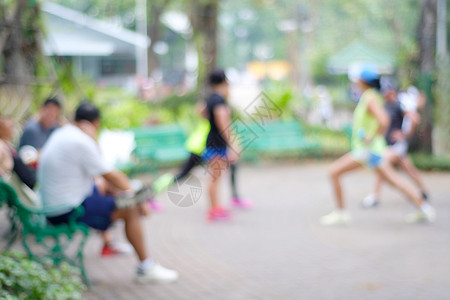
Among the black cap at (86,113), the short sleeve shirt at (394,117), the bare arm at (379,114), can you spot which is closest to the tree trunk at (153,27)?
the short sleeve shirt at (394,117)

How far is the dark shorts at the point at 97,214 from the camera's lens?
18.1ft

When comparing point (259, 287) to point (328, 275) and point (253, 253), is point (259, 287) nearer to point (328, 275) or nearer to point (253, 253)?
point (328, 275)

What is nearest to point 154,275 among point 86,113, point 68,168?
point 68,168

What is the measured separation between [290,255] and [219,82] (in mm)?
2400

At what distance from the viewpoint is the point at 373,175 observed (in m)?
12.1

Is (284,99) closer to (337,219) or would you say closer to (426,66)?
(426,66)

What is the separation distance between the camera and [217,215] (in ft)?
26.7

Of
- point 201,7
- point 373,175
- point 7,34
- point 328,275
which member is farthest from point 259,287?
point 201,7

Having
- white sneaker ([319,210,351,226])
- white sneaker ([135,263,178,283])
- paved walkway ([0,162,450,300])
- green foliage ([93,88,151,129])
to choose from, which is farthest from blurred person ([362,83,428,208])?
green foliage ([93,88,151,129])

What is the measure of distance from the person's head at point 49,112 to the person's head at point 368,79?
11.2ft

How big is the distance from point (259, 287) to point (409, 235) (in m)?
2.48

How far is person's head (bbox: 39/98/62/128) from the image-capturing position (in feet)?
23.6

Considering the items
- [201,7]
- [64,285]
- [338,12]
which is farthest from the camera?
[338,12]

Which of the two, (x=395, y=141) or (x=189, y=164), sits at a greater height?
(x=395, y=141)
